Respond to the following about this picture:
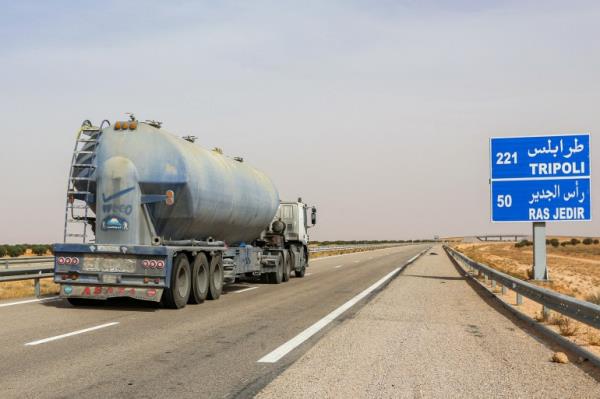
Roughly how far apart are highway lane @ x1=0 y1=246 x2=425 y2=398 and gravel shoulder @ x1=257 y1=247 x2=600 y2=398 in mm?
504

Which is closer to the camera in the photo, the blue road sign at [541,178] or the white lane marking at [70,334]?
the white lane marking at [70,334]

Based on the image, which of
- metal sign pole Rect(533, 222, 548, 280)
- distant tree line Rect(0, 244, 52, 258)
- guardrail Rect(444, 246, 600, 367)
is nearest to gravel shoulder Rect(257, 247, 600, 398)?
guardrail Rect(444, 246, 600, 367)

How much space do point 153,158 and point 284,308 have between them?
418cm

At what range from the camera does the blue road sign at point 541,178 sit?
2294 cm

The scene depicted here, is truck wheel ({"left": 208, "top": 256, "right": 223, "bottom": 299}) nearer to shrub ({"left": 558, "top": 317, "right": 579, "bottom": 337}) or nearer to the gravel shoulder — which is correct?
the gravel shoulder

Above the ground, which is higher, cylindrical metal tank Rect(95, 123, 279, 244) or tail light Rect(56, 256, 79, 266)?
cylindrical metal tank Rect(95, 123, 279, 244)

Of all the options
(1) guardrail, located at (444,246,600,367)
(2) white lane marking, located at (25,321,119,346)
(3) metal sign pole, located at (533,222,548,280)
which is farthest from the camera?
(3) metal sign pole, located at (533,222,548,280)

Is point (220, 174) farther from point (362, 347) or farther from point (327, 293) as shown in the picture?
point (362, 347)

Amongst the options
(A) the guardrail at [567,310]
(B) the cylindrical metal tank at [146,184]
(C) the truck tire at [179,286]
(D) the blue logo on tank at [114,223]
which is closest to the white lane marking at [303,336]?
(C) the truck tire at [179,286]

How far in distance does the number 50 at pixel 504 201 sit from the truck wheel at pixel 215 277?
40.5 ft

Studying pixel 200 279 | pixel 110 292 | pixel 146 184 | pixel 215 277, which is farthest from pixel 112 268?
pixel 215 277

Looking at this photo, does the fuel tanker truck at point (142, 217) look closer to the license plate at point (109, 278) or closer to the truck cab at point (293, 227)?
the license plate at point (109, 278)

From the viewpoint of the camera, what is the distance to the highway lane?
245 inches

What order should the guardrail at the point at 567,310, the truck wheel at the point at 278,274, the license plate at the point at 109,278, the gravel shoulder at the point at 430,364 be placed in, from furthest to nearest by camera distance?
1. the truck wheel at the point at 278,274
2. the license plate at the point at 109,278
3. the guardrail at the point at 567,310
4. the gravel shoulder at the point at 430,364
